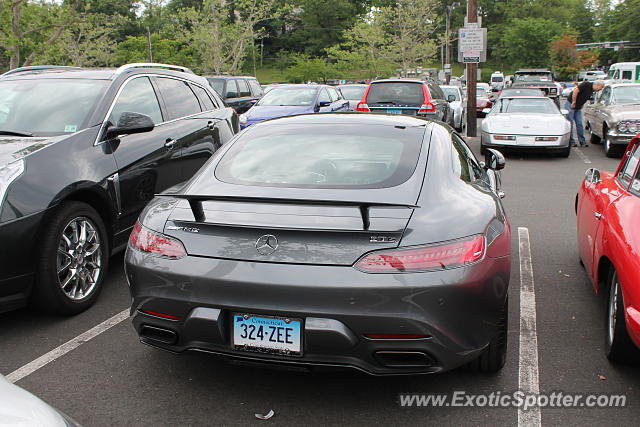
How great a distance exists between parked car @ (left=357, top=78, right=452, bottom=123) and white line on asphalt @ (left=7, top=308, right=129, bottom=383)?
10.6 metres

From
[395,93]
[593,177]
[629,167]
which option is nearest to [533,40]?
[395,93]

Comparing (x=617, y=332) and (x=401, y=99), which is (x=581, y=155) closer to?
(x=401, y=99)

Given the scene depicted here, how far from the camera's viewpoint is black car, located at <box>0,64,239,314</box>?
4.09 meters

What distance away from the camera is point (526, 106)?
1446cm

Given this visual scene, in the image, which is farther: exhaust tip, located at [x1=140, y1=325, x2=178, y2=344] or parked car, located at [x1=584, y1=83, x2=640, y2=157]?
parked car, located at [x1=584, y1=83, x2=640, y2=157]

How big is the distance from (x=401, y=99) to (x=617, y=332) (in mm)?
11668

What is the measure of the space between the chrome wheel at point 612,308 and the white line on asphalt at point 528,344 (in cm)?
45

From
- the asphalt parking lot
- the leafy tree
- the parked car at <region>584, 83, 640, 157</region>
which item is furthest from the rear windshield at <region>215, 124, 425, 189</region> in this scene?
the leafy tree

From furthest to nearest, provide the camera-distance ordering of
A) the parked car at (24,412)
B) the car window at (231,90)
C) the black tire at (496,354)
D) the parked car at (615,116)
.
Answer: the car window at (231,90) → the parked car at (615,116) → the black tire at (496,354) → the parked car at (24,412)

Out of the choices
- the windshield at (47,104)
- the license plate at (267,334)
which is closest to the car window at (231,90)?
the windshield at (47,104)

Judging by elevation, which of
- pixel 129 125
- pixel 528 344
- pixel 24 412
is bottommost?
pixel 528 344

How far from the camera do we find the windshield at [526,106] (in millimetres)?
14312

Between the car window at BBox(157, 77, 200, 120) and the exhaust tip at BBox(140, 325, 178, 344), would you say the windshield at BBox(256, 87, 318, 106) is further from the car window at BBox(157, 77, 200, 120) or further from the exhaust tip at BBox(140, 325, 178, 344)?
the exhaust tip at BBox(140, 325, 178, 344)

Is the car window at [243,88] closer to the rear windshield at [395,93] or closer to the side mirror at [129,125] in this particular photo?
the rear windshield at [395,93]
